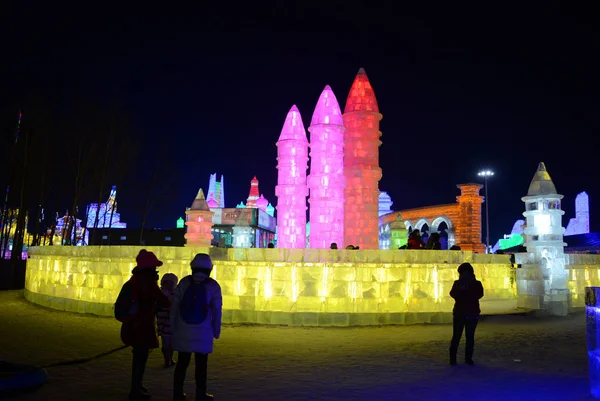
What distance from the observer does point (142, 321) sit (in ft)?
19.5

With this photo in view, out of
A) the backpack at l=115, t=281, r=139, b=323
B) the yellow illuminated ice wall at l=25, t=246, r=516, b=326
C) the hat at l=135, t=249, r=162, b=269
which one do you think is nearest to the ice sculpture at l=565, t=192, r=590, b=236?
the yellow illuminated ice wall at l=25, t=246, r=516, b=326

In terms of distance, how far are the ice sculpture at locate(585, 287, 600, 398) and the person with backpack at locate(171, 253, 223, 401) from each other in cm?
458

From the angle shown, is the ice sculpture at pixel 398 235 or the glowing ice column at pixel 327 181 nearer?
the glowing ice column at pixel 327 181

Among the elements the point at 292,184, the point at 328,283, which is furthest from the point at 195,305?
the point at 292,184

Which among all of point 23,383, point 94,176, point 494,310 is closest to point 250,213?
point 94,176

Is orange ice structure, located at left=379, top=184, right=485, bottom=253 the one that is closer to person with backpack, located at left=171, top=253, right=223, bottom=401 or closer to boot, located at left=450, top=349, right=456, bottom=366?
boot, located at left=450, top=349, right=456, bottom=366

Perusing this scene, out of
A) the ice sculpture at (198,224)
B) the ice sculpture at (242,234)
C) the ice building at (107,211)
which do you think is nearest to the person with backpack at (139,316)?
the ice sculpture at (198,224)

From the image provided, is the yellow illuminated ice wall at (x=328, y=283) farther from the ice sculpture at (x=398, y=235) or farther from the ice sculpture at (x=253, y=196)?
the ice sculpture at (x=253, y=196)

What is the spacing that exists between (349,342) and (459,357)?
8.06 ft

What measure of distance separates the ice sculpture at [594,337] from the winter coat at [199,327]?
15.0 feet

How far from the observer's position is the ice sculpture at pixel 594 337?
6496 mm

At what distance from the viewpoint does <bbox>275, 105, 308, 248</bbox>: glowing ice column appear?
28156 millimetres

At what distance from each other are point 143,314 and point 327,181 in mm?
19123

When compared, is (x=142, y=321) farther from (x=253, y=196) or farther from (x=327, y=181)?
(x=253, y=196)
